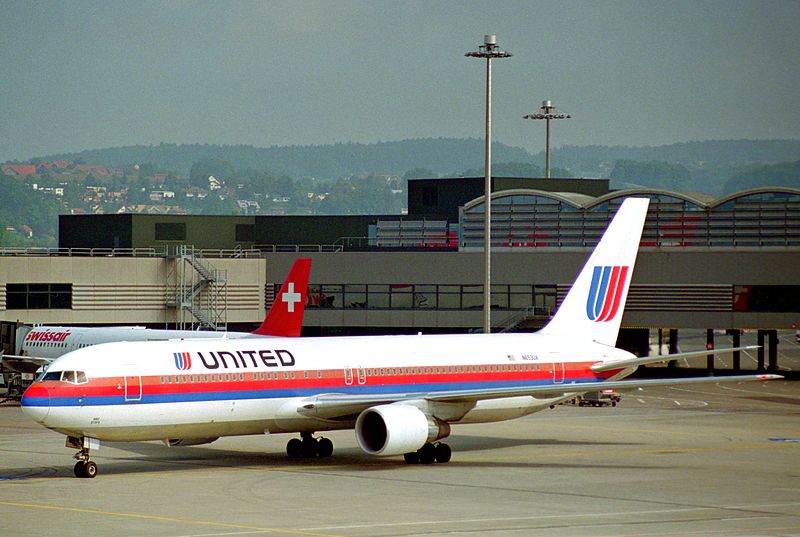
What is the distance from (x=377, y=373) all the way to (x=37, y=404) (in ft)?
37.1

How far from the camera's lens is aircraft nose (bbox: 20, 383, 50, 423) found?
36.8 m

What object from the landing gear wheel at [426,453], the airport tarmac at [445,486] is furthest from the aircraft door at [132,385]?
the landing gear wheel at [426,453]

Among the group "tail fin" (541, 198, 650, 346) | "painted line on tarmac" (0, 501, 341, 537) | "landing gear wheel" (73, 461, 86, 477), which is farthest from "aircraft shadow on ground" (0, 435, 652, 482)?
"painted line on tarmac" (0, 501, 341, 537)

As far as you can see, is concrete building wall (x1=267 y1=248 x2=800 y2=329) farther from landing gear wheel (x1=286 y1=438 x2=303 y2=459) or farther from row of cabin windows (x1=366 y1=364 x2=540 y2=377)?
landing gear wheel (x1=286 y1=438 x2=303 y2=459)

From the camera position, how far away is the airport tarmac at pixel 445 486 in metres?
30.0

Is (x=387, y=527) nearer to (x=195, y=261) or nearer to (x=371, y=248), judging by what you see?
(x=195, y=261)

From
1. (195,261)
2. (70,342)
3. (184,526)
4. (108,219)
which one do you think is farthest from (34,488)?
(108,219)

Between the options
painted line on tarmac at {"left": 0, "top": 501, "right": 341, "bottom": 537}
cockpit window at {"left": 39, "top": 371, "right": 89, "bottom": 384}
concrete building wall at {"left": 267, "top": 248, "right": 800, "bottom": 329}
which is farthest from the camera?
concrete building wall at {"left": 267, "top": 248, "right": 800, "bottom": 329}

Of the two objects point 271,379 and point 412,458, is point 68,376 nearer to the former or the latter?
point 271,379

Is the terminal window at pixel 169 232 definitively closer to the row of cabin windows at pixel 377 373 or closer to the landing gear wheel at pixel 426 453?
the row of cabin windows at pixel 377 373

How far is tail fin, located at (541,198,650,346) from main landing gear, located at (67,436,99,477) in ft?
58.7

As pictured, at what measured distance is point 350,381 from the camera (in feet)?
140

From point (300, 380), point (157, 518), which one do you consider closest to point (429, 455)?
point (300, 380)

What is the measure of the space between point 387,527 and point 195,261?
59.6 meters
